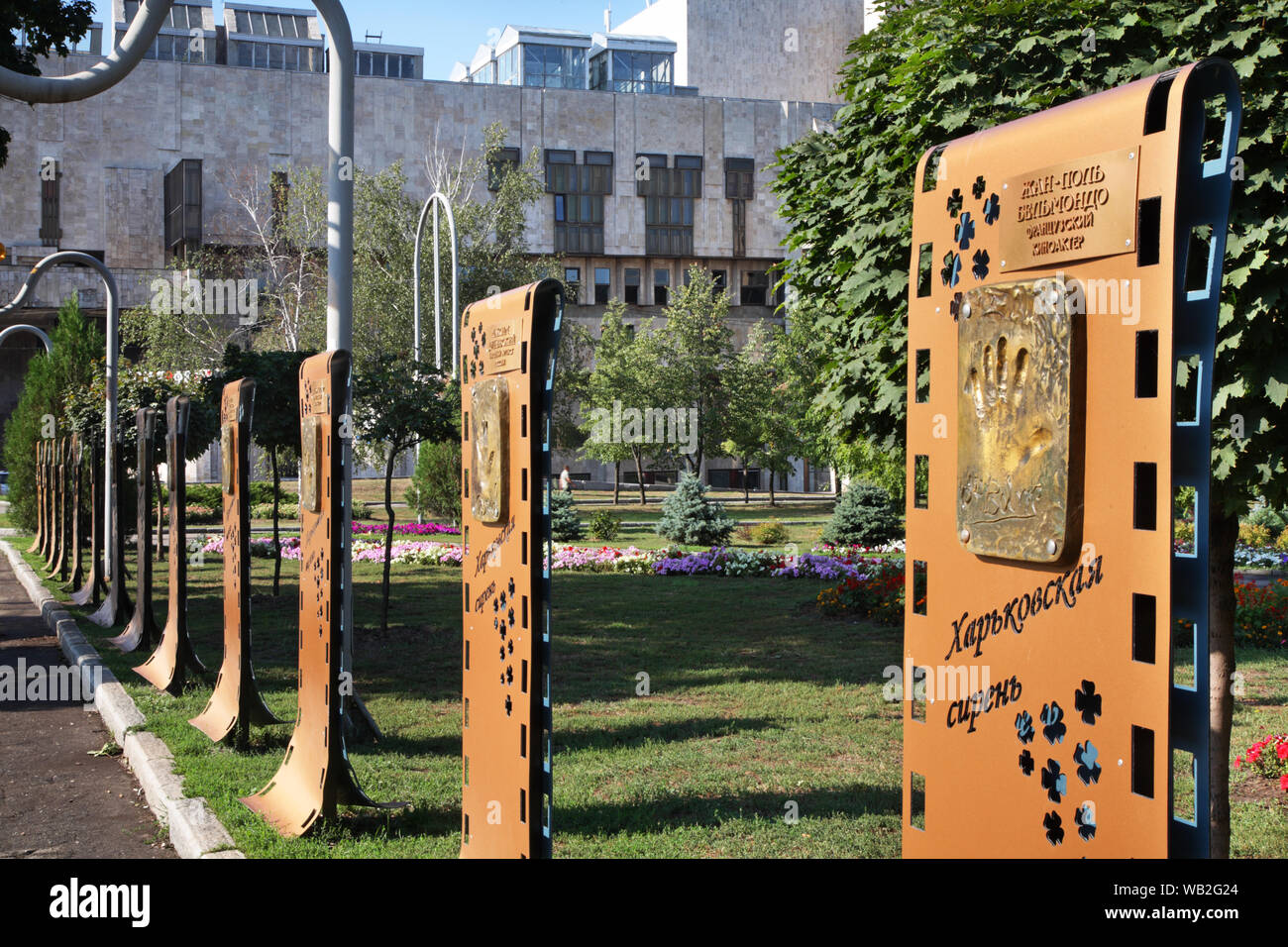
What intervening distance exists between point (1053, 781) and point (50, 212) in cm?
6613

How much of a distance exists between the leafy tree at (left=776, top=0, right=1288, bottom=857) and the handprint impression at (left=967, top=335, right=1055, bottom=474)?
2128 mm

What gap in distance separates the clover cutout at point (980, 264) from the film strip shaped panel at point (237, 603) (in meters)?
6.27

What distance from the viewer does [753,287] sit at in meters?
73.1

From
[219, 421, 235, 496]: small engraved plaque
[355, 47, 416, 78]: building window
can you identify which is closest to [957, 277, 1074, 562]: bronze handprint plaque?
[219, 421, 235, 496]: small engraved plaque

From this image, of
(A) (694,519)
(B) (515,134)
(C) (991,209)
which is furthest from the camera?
(B) (515,134)

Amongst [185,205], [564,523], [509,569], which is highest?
[185,205]

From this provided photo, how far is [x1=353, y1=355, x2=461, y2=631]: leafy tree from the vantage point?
13477mm

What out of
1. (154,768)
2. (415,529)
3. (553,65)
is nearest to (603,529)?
(415,529)

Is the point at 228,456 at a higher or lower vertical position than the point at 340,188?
lower

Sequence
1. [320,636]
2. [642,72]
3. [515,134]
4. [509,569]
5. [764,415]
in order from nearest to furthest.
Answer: [509,569], [320,636], [764,415], [515,134], [642,72]

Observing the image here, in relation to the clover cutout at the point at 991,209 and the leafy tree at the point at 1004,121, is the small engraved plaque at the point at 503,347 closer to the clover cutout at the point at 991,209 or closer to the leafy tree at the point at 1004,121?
the clover cutout at the point at 991,209

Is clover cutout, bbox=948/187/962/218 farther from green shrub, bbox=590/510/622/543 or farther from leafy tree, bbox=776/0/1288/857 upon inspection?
green shrub, bbox=590/510/622/543

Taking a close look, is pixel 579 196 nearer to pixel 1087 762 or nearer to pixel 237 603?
pixel 237 603
